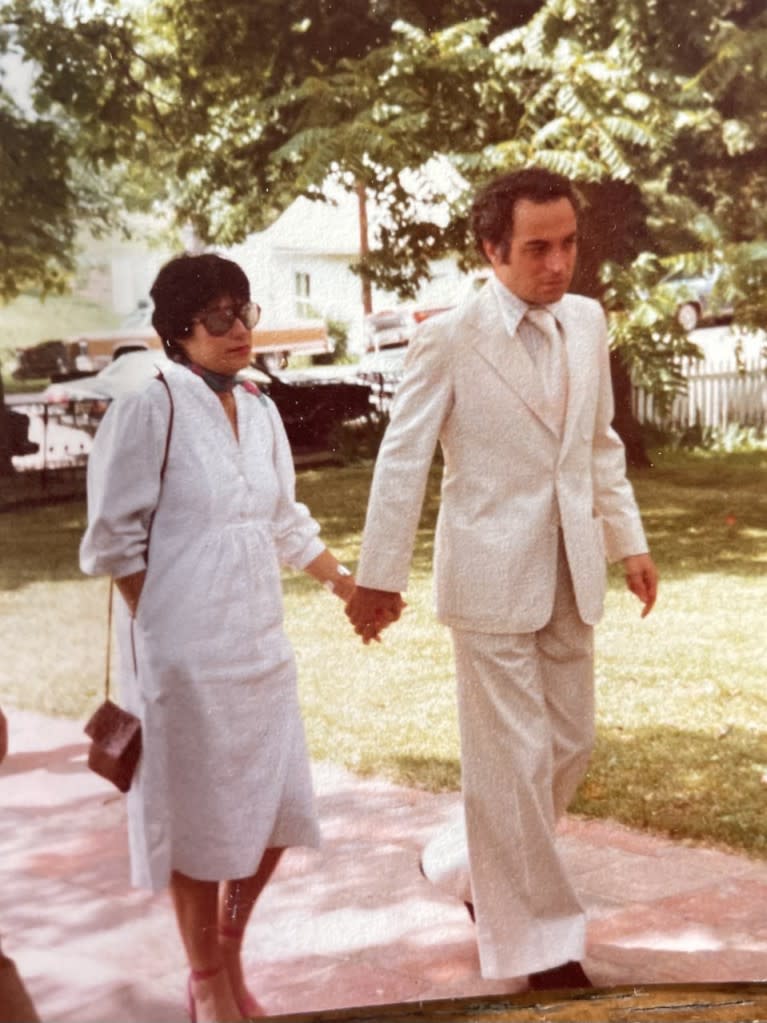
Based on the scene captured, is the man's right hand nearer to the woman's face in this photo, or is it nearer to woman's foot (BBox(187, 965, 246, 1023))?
the woman's face

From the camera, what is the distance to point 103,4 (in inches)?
121

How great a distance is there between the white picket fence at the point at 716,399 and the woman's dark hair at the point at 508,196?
0.57 meters

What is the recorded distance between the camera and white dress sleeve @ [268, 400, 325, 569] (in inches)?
124

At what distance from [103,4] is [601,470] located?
1205mm

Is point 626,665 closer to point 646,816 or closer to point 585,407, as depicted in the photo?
point 646,816

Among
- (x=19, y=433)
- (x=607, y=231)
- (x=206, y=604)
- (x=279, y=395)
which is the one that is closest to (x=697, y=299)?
(x=607, y=231)

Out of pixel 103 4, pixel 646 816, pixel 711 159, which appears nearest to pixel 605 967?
pixel 646 816

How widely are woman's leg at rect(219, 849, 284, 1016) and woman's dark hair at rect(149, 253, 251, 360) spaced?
91cm

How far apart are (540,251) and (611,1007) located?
1.35 meters

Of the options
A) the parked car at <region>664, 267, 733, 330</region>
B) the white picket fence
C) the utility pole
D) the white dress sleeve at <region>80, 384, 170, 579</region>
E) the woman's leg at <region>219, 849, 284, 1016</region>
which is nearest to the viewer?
the white dress sleeve at <region>80, 384, 170, 579</region>

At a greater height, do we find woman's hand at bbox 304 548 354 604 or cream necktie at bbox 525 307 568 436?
cream necktie at bbox 525 307 568 436

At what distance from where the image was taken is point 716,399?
13.6 ft

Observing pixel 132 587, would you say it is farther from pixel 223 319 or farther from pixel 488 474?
pixel 488 474

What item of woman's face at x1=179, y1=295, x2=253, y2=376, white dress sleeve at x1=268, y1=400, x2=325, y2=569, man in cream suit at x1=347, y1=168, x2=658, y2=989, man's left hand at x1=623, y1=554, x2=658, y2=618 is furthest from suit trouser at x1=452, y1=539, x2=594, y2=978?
woman's face at x1=179, y1=295, x2=253, y2=376
